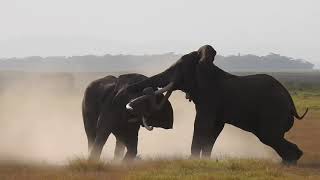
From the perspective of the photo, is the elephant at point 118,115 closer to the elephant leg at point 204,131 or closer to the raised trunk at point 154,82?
the raised trunk at point 154,82

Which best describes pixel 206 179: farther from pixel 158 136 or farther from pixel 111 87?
pixel 158 136

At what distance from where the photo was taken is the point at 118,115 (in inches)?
562

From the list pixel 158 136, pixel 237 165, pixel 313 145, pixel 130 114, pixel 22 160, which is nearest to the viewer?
pixel 237 165

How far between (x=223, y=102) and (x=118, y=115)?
2.44 meters

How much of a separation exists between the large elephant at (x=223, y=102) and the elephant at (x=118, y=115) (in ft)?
1.55

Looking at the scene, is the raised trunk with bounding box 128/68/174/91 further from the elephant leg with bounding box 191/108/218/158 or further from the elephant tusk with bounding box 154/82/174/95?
the elephant leg with bounding box 191/108/218/158

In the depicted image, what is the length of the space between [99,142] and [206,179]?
360cm

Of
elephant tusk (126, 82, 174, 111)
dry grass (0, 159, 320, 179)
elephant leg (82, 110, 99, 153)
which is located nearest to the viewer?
dry grass (0, 159, 320, 179)

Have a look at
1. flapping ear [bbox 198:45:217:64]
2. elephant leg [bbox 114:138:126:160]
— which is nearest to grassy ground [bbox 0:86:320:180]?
elephant leg [bbox 114:138:126:160]

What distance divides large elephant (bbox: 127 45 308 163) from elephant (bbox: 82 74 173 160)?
0.47 meters

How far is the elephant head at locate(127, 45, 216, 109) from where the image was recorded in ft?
47.4

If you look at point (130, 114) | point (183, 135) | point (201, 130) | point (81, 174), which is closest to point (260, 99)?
point (201, 130)

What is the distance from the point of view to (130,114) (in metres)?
14.2

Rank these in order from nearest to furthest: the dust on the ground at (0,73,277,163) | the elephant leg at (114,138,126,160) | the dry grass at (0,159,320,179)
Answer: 1. the dry grass at (0,159,320,179)
2. the elephant leg at (114,138,126,160)
3. the dust on the ground at (0,73,277,163)
